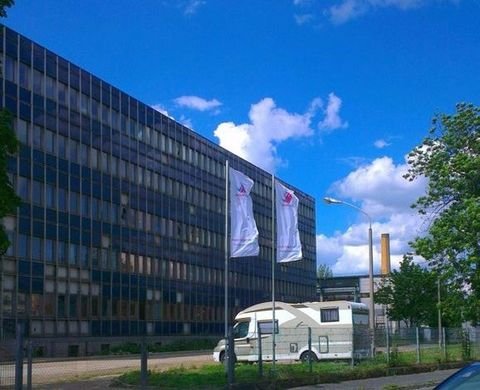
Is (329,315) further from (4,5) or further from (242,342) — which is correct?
(4,5)

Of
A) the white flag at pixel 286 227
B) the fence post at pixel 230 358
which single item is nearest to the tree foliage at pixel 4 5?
the fence post at pixel 230 358

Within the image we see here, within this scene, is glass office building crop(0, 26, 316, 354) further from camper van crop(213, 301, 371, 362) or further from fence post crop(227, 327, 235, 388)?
fence post crop(227, 327, 235, 388)

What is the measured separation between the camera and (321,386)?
22.2m

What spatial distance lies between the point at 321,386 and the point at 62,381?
286 inches

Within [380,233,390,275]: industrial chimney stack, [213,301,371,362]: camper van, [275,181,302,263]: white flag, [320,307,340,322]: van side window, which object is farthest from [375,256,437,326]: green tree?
[275,181,302,263]: white flag

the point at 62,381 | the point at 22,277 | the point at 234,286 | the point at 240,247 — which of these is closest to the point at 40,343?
the point at 62,381

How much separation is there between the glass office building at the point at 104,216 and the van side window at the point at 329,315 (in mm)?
14613

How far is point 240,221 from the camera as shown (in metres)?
27.6

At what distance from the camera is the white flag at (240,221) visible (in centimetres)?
2761

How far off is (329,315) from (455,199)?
7854 millimetres

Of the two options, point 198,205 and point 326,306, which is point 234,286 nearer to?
point 198,205

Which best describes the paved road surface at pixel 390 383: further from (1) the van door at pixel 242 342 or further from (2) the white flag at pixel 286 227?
(1) the van door at pixel 242 342

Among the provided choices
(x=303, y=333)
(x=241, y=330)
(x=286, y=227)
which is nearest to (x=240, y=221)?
(x=286, y=227)

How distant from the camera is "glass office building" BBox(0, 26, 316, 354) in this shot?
4466 centimetres
